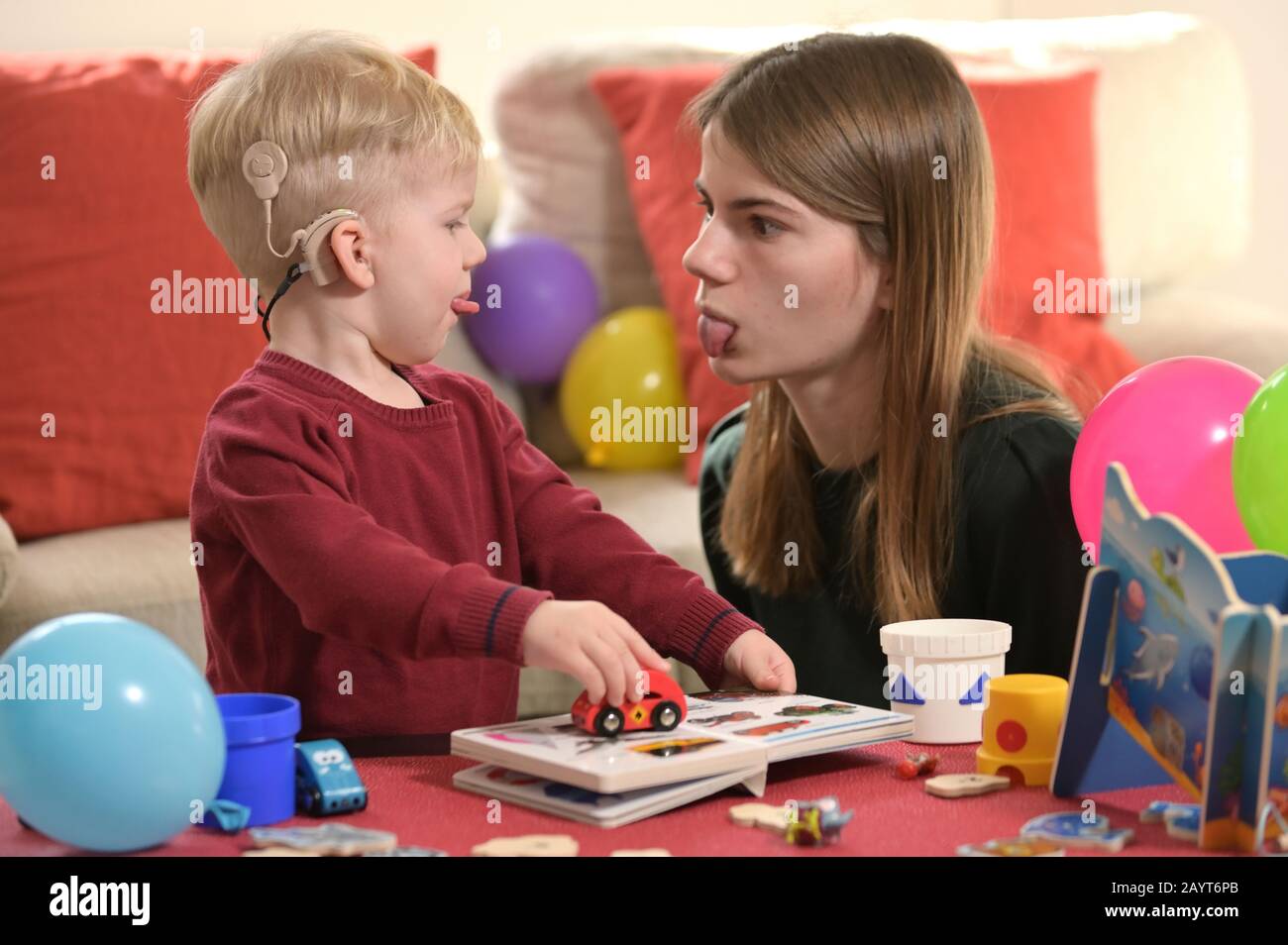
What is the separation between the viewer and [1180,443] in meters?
1.18

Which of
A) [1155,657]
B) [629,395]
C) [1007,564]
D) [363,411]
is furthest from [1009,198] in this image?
[1155,657]

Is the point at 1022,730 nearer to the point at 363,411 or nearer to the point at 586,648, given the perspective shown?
the point at 586,648

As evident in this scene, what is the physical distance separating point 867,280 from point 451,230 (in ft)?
1.52

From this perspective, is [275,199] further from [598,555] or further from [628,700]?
[628,700]

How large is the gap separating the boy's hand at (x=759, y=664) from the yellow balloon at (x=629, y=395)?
1.30 metres

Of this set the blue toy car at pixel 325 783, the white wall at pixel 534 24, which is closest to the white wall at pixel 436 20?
the white wall at pixel 534 24

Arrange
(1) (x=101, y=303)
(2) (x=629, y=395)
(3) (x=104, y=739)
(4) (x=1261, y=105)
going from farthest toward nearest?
(4) (x=1261, y=105) < (2) (x=629, y=395) < (1) (x=101, y=303) < (3) (x=104, y=739)

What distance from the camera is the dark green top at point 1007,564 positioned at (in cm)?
140

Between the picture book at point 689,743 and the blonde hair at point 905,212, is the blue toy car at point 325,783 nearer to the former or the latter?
the picture book at point 689,743

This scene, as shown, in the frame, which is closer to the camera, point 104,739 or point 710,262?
point 104,739

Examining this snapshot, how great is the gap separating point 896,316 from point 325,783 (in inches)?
31.5

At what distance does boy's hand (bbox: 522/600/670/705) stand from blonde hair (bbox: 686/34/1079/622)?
0.56 metres

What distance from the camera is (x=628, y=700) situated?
3.06ft
